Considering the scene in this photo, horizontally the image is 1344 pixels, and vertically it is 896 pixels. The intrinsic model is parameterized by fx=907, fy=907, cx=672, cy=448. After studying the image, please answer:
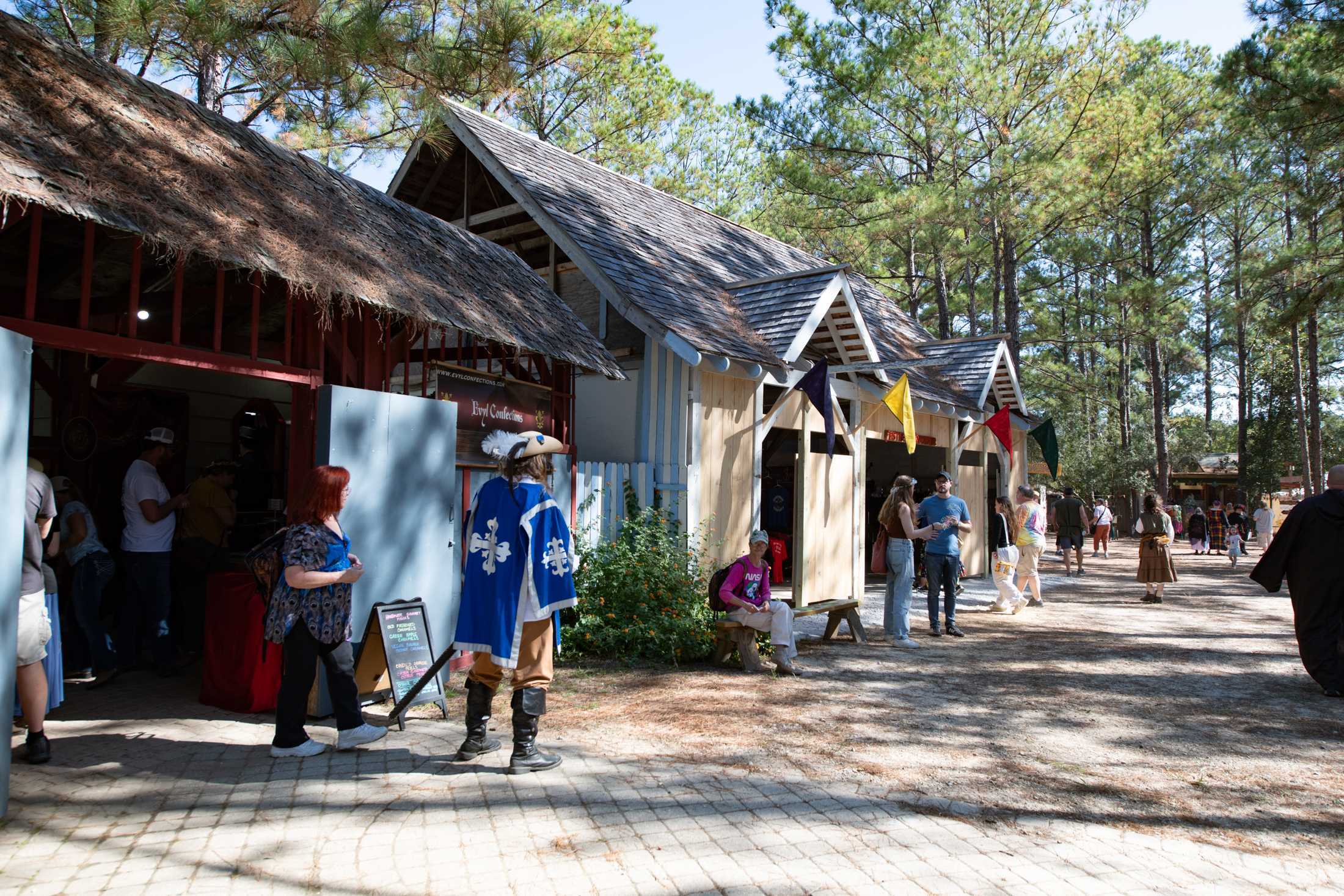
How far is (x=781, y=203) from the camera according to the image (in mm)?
22672

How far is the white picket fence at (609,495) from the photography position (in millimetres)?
8812

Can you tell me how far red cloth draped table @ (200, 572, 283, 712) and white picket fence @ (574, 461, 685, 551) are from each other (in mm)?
3294

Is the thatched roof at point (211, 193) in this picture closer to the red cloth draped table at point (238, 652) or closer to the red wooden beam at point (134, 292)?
the red wooden beam at point (134, 292)

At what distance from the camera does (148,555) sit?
666 cm

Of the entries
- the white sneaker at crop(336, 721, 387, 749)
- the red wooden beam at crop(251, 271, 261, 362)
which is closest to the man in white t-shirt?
the red wooden beam at crop(251, 271, 261, 362)

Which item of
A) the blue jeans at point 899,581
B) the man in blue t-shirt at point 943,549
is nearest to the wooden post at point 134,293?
the blue jeans at point 899,581

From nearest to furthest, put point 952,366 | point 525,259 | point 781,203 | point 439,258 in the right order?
point 439,258
point 525,259
point 952,366
point 781,203

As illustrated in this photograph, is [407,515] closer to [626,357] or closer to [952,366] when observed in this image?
[626,357]

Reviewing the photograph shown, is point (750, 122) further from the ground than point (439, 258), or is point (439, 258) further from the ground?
point (750, 122)

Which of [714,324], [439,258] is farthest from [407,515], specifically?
[714,324]

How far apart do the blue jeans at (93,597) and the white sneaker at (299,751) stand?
2.35 m

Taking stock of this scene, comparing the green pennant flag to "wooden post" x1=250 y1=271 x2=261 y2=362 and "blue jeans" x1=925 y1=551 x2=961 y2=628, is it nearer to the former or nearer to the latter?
"blue jeans" x1=925 y1=551 x2=961 y2=628

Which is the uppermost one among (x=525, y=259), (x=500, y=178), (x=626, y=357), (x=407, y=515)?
(x=500, y=178)

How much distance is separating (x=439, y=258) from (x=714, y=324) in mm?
3633
